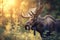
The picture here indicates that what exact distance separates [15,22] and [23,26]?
0.15m

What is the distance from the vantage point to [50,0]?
122 inches

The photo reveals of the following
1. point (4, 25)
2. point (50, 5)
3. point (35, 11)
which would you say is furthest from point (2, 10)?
point (50, 5)

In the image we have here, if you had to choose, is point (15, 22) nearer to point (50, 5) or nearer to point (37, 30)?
point (37, 30)

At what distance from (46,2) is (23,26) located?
1.75 ft

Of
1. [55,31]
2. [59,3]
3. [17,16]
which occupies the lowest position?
[55,31]

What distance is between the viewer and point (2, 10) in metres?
3.16

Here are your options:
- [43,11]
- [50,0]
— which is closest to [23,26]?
[43,11]

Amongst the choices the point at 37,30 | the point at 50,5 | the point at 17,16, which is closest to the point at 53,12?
the point at 50,5

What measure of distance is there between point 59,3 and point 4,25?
95 centimetres

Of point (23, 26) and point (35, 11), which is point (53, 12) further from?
point (23, 26)

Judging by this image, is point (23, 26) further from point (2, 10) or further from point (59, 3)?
point (59, 3)

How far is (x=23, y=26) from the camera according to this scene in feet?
10.2

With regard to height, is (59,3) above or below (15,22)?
above

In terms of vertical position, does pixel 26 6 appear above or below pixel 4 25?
above
